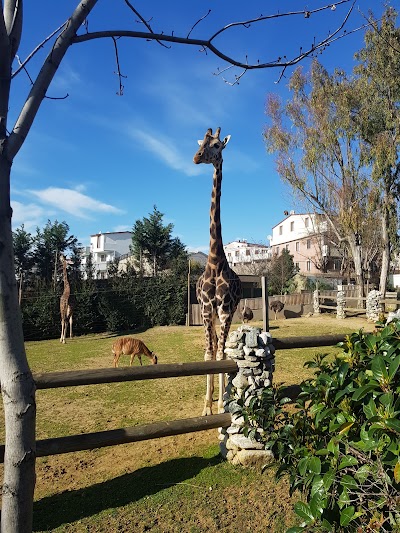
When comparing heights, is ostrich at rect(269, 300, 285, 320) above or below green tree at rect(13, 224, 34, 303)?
below

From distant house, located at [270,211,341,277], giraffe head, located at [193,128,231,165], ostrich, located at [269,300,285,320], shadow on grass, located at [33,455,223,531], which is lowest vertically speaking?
shadow on grass, located at [33,455,223,531]

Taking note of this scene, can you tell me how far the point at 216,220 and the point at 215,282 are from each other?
1.06 meters

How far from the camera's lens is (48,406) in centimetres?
648

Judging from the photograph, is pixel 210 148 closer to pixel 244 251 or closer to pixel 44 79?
pixel 44 79

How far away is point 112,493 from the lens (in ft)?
11.8

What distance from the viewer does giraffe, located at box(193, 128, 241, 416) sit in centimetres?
602

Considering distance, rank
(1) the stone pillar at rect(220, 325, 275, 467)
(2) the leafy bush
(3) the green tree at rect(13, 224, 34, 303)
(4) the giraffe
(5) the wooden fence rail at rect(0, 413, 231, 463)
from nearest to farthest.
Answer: (2) the leafy bush < (5) the wooden fence rail at rect(0, 413, 231, 463) < (1) the stone pillar at rect(220, 325, 275, 467) < (4) the giraffe < (3) the green tree at rect(13, 224, 34, 303)

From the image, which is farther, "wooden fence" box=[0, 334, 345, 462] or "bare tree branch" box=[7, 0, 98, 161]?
"wooden fence" box=[0, 334, 345, 462]

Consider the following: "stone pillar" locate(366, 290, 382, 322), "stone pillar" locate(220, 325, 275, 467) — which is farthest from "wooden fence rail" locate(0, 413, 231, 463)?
"stone pillar" locate(366, 290, 382, 322)

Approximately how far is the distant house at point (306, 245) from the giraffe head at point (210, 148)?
109 ft

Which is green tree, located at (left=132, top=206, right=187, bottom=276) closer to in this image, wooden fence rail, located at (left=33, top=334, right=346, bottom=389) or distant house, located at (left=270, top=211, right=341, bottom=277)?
distant house, located at (left=270, top=211, right=341, bottom=277)

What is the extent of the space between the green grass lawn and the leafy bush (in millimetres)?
1189

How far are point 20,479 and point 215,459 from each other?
3.05 metres

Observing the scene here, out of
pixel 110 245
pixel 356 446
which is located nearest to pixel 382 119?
pixel 356 446
